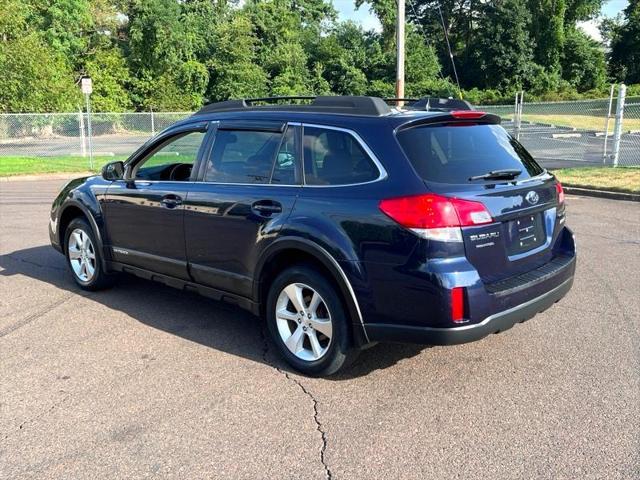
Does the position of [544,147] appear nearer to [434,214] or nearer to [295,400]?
[434,214]

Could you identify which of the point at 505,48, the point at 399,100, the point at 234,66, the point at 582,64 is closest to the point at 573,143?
the point at 399,100

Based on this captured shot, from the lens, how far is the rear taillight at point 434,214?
11.0 feet

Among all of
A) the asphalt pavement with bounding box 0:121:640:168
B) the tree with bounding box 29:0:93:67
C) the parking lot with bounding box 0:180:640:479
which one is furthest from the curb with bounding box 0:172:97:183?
the tree with bounding box 29:0:93:67

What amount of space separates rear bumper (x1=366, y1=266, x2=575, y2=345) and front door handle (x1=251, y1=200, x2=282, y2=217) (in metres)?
1.01

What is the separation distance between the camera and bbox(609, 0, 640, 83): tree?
63.5m

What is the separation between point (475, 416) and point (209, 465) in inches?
58.8

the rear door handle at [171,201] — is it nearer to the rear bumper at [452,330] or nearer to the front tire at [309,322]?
the front tire at [309,322]

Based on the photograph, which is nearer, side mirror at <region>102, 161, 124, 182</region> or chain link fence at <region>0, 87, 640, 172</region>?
side mirror at <region>102, 161, 124, 182</region>

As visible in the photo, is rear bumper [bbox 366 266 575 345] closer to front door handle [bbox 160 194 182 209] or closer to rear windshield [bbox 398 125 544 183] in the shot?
rear windshield [bbox 398 125 544 183]

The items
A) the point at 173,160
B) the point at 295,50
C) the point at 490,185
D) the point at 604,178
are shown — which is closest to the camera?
the point at 490,185

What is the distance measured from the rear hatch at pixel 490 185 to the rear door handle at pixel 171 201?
1971 millimetres

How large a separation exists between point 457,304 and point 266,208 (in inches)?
57.5

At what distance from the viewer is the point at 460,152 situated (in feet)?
12.6

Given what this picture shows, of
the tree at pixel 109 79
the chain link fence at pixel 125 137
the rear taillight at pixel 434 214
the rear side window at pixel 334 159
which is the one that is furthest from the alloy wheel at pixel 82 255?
the tree at pixel 109 79
